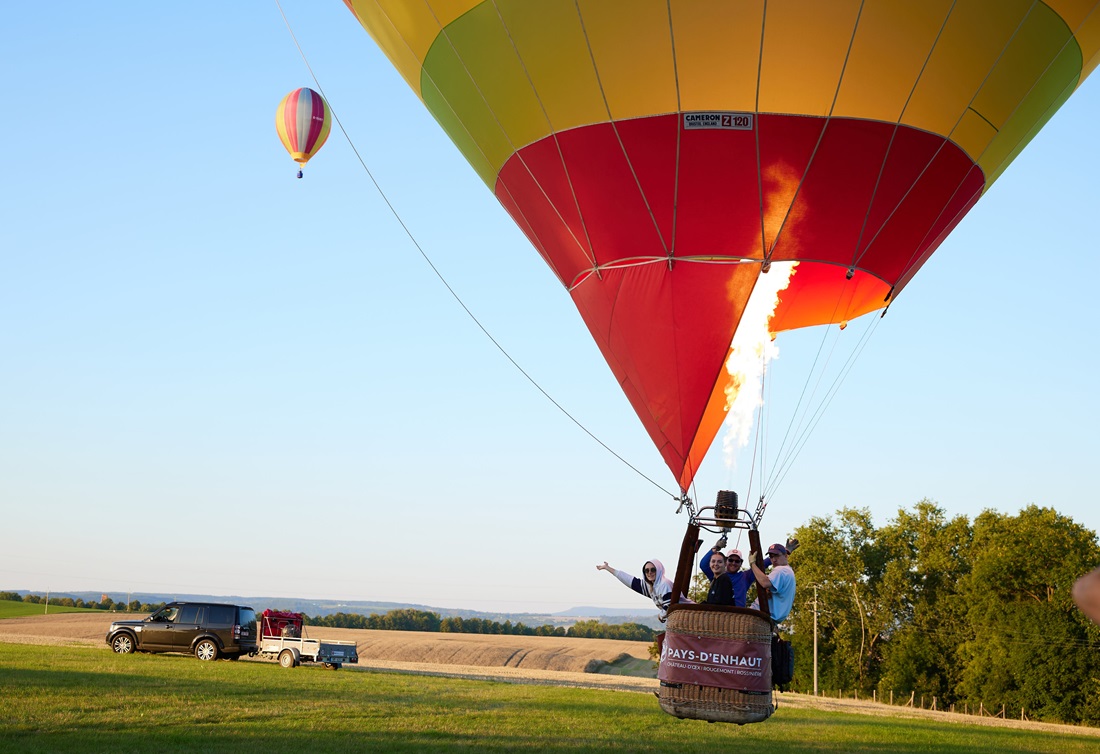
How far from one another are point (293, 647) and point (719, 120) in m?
19.5

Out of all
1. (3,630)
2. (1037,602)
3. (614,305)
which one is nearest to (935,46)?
(614,305)

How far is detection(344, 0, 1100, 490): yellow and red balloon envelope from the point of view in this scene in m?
9.83

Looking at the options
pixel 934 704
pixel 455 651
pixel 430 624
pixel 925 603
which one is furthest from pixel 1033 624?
pixel 430 624

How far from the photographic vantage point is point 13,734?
1169cm

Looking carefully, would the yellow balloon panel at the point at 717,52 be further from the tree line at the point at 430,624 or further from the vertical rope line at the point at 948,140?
the tree line at the point at 430,624

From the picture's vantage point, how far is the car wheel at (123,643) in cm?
2567

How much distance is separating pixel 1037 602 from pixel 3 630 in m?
42.9

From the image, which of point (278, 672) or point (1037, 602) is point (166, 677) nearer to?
point (278, 672)

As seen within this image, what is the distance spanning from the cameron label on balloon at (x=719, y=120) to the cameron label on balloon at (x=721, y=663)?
4.56m

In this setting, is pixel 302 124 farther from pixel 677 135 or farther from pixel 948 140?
pixel 948 140

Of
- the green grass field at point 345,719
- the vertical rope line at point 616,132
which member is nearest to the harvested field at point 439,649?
the green grass field at point 345,719

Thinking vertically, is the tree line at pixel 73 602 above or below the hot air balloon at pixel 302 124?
below

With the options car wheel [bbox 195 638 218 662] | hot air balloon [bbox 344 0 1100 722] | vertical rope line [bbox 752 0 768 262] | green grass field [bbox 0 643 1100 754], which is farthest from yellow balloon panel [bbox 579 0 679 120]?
car wheel [bbox 195 638 218 662]

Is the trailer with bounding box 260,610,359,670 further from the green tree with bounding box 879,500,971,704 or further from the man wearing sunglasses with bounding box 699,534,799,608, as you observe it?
the green tree with bounding box 879,500,971,704
